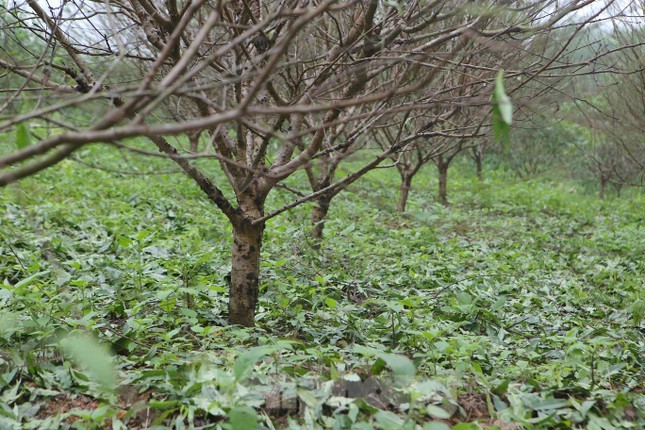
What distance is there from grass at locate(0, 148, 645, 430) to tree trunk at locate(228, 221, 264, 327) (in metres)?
0.14

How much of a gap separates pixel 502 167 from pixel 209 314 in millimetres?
15294

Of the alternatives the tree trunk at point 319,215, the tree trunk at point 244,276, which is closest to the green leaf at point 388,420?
the tree trunk at point 244,276

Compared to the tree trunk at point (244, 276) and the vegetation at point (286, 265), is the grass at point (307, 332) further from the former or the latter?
the tree trunk at point (244, 276)

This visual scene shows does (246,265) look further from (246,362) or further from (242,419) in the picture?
(242,419)

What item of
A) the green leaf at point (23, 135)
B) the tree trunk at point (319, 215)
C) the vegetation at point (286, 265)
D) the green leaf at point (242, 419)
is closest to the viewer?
the green leaf at point (23, 135)

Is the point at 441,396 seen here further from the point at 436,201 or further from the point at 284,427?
the point at 436,201

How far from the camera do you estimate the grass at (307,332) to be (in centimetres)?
211

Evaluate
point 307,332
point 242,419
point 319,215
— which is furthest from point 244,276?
point 319,215

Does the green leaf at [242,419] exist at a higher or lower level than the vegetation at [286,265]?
lower

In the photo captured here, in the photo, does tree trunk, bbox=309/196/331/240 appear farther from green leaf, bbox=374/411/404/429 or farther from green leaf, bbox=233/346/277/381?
green leaf, bbox=374/411/404/429

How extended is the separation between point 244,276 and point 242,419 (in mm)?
1377

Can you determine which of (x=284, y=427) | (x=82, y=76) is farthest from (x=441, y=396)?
(x=82, y=76)

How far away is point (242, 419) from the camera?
6.00ft

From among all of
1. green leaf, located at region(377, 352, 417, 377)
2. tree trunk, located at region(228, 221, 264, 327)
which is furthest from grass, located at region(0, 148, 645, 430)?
tree trunk, located at region(228, 221, 264, 327)
